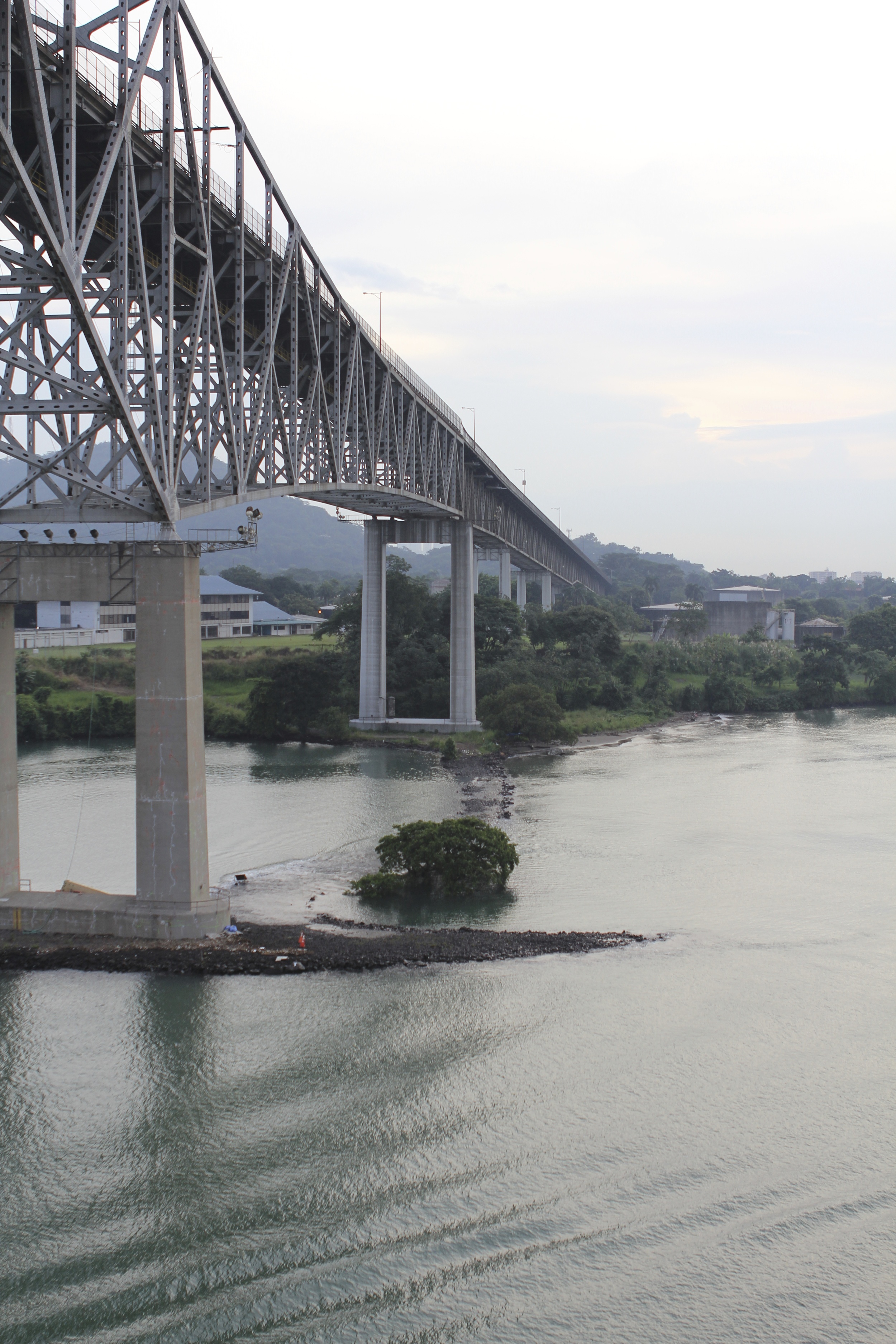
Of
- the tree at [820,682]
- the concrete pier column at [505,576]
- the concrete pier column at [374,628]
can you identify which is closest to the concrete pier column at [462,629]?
the concrete pier column at [374,628]

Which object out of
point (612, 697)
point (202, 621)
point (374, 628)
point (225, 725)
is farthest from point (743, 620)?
point (225, 725)

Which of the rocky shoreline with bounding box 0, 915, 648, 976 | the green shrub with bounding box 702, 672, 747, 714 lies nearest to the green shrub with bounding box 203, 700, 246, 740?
the green shrub with bounding box 702, 672, 747, 714

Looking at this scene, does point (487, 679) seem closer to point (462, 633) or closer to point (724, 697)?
point (462, 633)

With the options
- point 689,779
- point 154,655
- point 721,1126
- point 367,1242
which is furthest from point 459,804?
point 367,1242

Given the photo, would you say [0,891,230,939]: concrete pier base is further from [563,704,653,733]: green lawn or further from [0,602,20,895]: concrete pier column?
[563,704,653,733]: green lawn

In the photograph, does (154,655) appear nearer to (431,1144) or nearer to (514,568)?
(431,1144)

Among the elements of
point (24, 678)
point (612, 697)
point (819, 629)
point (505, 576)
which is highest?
point (505, 576)
